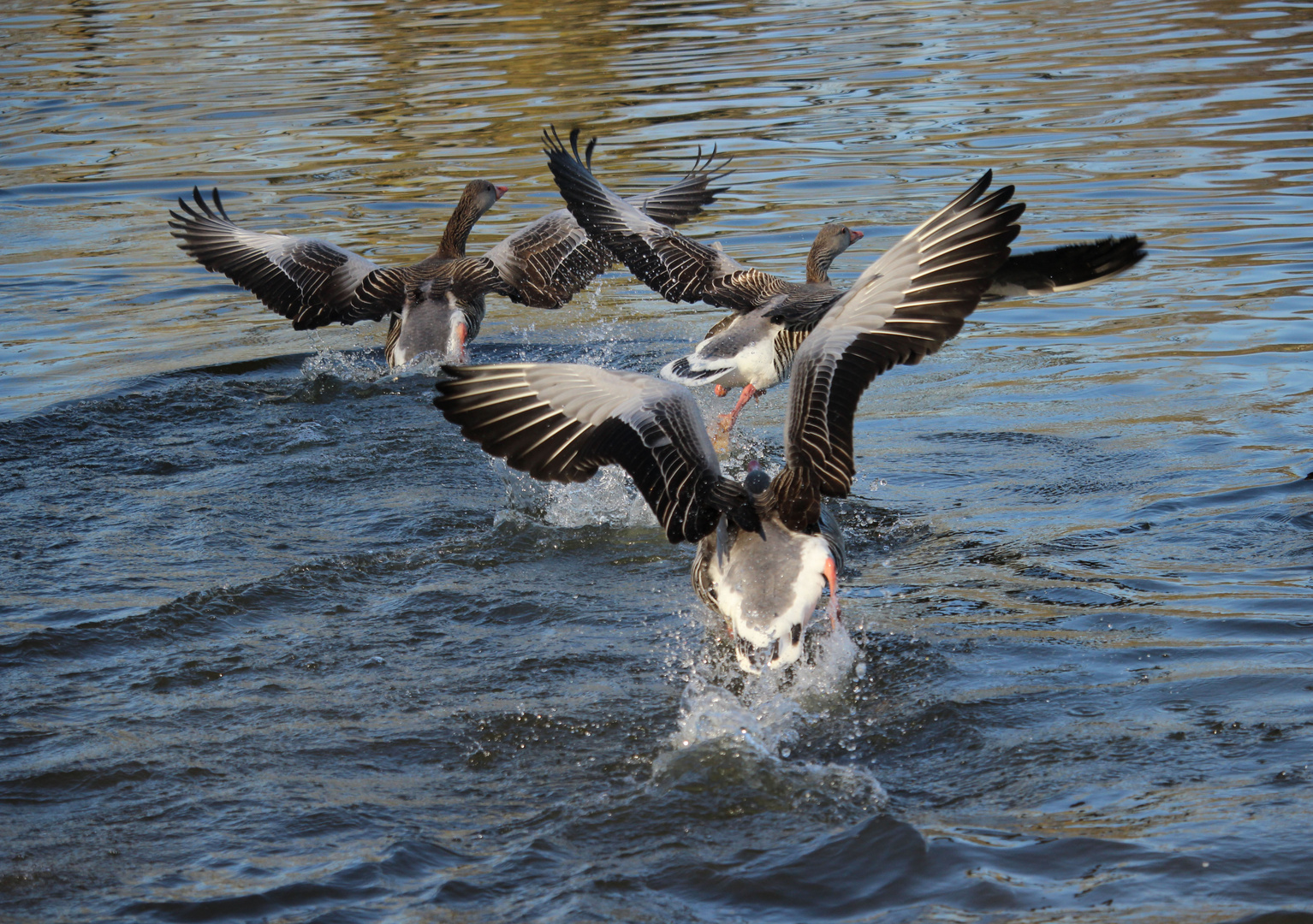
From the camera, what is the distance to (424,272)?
10.6 m

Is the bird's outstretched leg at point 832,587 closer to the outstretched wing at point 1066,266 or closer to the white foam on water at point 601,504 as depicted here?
the outstretched wing at point 1066,266

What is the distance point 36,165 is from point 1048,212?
13.5m

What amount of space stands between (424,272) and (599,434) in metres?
5.36

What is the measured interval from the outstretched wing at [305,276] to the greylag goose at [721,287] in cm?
165

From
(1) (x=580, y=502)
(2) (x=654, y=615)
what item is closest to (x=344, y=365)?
(1) (x=580, y=502)

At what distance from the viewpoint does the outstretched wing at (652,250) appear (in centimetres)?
956

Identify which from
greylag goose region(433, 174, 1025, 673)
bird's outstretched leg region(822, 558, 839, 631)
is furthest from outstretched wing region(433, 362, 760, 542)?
bird's outstretched leg region(822, 558, 839, 631)

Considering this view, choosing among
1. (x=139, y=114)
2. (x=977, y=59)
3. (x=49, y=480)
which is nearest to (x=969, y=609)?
(x=49, y=480)

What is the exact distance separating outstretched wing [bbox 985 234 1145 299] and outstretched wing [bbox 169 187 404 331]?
17.3 feet

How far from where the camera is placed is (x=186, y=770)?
4.85 m

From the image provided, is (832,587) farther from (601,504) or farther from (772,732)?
(601,504)

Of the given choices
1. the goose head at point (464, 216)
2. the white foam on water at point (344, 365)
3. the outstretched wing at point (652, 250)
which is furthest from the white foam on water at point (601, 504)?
the goose head at point (464, 216)

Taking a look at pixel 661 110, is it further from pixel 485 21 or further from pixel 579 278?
pixel 485 21

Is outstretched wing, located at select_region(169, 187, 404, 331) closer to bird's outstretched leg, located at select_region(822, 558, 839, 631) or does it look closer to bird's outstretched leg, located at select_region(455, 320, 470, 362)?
bird's outstretched leg, located at select_region(455, 320, 470, 362)
